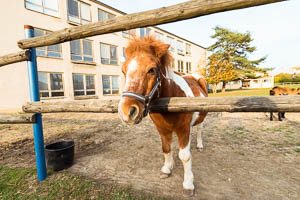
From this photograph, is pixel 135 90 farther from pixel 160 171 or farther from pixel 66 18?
pixel 66 18

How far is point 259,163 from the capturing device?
294cm

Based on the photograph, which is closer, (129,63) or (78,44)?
(129,63)

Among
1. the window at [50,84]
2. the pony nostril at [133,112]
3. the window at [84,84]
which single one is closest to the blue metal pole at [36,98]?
the pony nostril at [133,112]

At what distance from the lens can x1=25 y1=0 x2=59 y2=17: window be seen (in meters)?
11.8

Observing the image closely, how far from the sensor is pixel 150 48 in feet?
5.68

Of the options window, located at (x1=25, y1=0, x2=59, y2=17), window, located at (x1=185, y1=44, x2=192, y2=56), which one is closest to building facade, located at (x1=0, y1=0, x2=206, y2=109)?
window, located at (x1=25, y1=0, x2=59, y2=17)

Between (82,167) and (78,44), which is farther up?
(78,44)

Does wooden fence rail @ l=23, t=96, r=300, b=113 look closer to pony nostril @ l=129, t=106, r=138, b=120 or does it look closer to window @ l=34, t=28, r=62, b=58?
pony nostril @ l=129, t=106, r=138, b=120

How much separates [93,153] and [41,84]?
11.5 metres

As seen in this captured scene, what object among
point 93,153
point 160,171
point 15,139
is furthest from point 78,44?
point 160,171

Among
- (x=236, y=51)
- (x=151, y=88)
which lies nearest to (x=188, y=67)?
(x=236, y=51)

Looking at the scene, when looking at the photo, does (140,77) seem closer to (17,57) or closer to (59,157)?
(17,57)

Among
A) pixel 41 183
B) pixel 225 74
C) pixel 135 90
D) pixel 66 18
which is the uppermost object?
pixel 66 18

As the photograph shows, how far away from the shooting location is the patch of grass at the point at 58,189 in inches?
86.4
